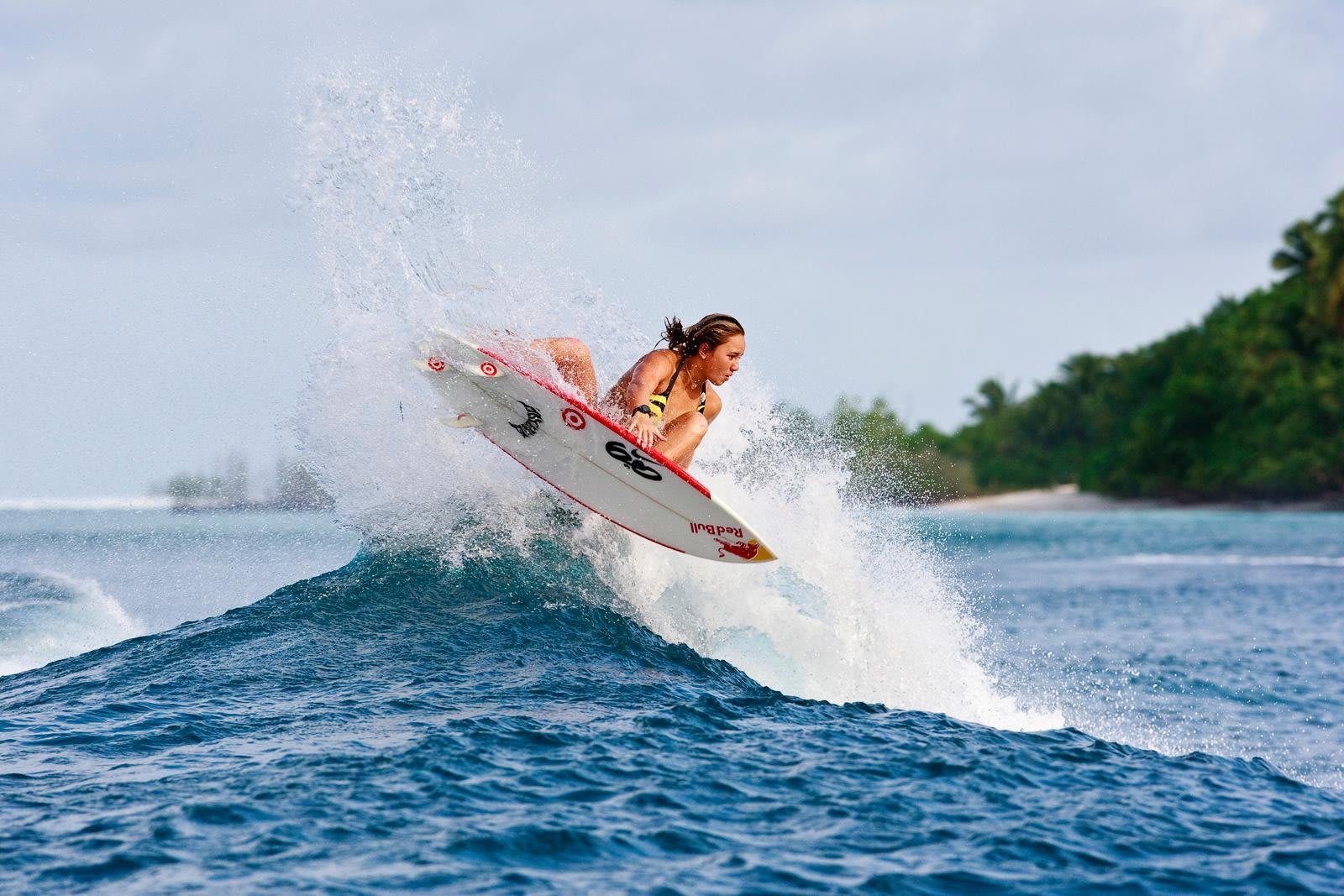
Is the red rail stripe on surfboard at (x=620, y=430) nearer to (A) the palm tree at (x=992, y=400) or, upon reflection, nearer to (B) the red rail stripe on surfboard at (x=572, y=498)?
(B) the red rail stripe on surfboard at (x=572, y=498)

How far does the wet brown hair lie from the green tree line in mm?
50349

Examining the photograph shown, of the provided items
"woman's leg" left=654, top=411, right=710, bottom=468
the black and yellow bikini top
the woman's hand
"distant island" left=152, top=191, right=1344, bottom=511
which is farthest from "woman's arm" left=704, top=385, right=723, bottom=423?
"distant island" left=152, top=191, right=1344, bottom=511

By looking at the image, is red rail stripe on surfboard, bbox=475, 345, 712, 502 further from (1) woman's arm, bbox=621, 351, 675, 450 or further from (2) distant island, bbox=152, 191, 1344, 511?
(2) distant island, bbox=152, 191, 1344, 511

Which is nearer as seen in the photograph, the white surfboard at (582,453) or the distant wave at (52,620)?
the white surfboard at (582,453)

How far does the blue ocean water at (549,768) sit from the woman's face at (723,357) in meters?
1.54

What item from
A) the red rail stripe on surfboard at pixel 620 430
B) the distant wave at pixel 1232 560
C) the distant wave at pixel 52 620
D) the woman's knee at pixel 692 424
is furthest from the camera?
the distant wave at pixel 1232 560

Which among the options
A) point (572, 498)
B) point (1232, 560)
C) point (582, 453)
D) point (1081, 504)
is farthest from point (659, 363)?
point (1081, 504)

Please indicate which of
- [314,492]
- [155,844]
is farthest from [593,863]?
[314,492]

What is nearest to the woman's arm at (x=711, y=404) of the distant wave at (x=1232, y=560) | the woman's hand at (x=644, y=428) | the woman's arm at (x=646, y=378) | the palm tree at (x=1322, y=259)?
the woman's arm at (x=646, y=378)

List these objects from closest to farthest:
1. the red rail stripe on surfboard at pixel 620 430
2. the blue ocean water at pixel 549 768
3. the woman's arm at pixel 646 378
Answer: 1. the blue ocean water at pixel 549 768
2. the red rail stripe on surfboard at pixel 620 430
3. the woman's arm at pixel 646 378

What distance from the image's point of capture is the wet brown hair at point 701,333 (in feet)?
26.5

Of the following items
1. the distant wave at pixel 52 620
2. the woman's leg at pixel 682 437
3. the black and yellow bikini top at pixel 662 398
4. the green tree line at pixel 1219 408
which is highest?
the green tree line at pixel 1219 408

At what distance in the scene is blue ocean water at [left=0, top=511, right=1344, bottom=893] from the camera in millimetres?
4402

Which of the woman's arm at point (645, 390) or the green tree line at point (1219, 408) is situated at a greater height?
the green tree line at point (1219, 408)
